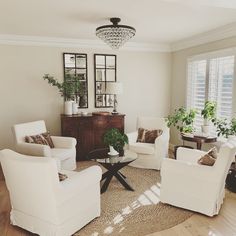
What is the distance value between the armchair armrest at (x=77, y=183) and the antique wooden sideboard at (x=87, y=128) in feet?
7.66

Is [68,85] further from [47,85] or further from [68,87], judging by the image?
[47,85]

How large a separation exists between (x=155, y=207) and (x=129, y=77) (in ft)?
11.1

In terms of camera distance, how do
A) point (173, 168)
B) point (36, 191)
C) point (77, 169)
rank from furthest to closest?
1. point (77, 169)
2. point (173, 168)
3. point (36, 191)

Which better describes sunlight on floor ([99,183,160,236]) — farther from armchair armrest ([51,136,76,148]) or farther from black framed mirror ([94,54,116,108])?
black framed mirror ([94,54,116,108])

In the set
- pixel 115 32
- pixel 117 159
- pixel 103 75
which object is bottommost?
pixel 117 159

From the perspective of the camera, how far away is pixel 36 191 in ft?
8.26

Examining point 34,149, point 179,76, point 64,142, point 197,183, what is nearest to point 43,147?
point 34,149

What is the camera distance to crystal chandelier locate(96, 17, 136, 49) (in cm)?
351

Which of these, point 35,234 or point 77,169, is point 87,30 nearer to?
point 77,169

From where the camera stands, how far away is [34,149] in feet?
13.1

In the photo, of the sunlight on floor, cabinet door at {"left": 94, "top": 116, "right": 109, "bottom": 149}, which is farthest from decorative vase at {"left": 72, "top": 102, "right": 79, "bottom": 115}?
the sunlight on floor

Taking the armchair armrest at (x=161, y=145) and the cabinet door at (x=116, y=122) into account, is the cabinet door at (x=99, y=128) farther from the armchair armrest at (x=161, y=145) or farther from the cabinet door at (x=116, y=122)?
the armchair armrest at (x=161, y=145)

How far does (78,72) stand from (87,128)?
1.27 meters

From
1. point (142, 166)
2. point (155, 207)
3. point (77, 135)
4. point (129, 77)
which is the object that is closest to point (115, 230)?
point (155, 207)
